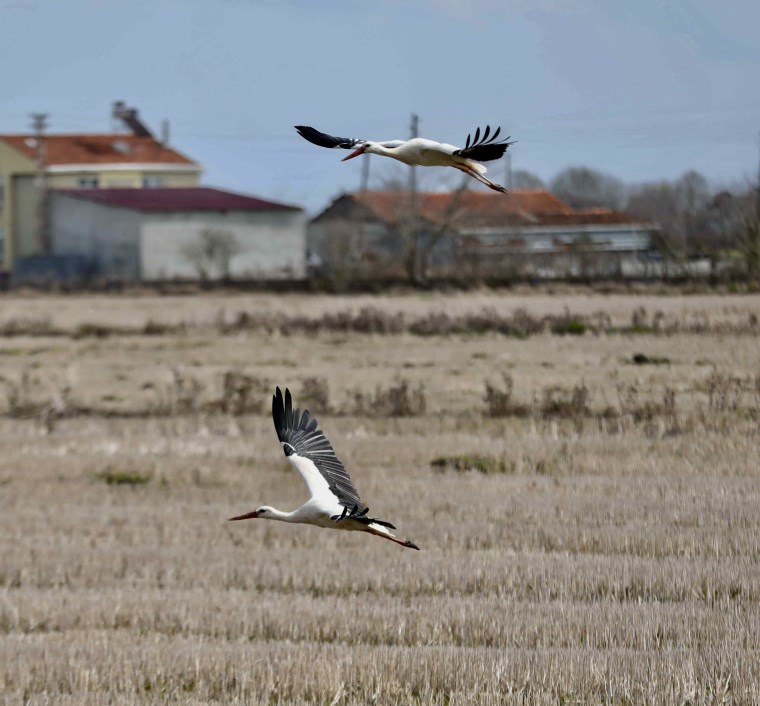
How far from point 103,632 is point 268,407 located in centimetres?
1448

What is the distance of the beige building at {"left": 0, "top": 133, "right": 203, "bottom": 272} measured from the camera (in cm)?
8700

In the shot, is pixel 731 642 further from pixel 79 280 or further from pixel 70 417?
pixel 79 280

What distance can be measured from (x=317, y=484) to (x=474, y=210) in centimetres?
7136

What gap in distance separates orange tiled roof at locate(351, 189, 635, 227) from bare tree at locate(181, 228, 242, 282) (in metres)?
6.85

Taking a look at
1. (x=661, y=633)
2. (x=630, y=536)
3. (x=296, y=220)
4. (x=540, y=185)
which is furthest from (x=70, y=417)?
(x=540, y=185)

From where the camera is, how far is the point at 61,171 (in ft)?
304

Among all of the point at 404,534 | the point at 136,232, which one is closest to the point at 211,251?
the point at 136,232

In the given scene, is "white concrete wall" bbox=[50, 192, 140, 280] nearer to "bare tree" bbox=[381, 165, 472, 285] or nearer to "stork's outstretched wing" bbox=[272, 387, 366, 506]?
"bare tree" bbox=[381, 165, 472, 285]

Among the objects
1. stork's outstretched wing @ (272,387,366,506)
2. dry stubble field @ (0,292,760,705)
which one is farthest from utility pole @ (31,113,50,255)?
stork's outstretched wing @ (272,387,366,506)

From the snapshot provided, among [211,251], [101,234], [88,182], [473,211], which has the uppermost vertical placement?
[88,182]

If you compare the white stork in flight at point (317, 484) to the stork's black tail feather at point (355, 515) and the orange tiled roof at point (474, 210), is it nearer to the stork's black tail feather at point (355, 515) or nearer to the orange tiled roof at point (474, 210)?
the stork's black tail feather at point (355, 515)

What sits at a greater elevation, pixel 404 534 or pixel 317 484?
pixel 317 484

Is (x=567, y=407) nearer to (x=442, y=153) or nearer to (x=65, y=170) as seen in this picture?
(x=442, y=153)

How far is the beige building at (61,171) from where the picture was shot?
8700cm
